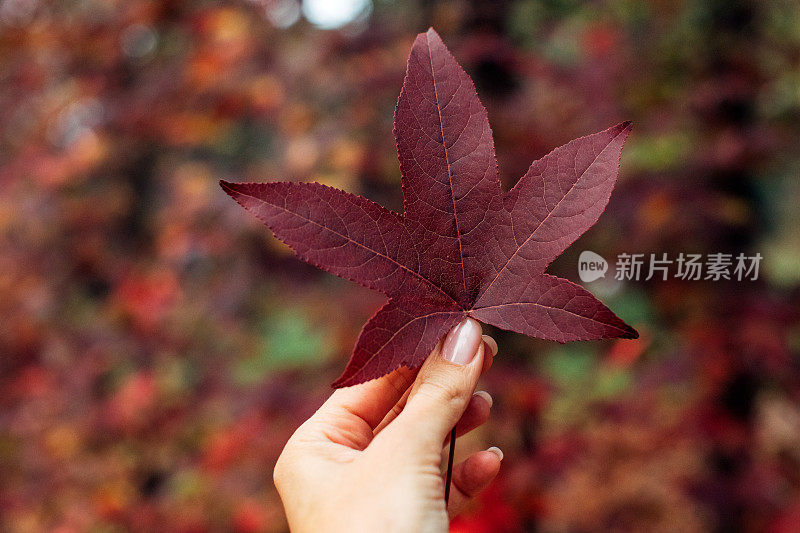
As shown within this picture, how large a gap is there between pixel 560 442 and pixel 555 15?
1.70 meters

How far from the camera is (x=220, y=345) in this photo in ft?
8.09

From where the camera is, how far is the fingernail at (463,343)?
2.14 ft

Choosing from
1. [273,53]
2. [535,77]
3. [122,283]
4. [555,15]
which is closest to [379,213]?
[535,77]

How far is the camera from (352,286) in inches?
88.1

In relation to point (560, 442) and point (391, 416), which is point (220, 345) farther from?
point (391, 416)

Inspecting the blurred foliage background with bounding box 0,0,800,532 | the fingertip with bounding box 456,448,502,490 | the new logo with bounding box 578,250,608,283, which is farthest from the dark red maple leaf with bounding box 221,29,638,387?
the blurred foliage background with bounding box 0,0,800,532

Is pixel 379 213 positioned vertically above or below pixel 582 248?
below

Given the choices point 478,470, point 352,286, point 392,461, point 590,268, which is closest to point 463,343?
point 392,461

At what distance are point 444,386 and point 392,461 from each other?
105 mm

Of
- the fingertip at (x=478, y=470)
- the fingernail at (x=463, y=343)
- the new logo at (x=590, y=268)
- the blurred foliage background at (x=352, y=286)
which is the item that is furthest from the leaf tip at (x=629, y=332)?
the blurred foliage background at (x=352, y=286)

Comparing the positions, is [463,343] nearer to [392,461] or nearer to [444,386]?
[444,386]

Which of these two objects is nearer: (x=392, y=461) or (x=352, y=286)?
(x=392, y=461)

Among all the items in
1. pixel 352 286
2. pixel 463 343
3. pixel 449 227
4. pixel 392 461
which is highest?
pixel 352 286

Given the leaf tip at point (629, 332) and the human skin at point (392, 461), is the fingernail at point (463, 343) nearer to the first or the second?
the human skin at point (392, 461)
